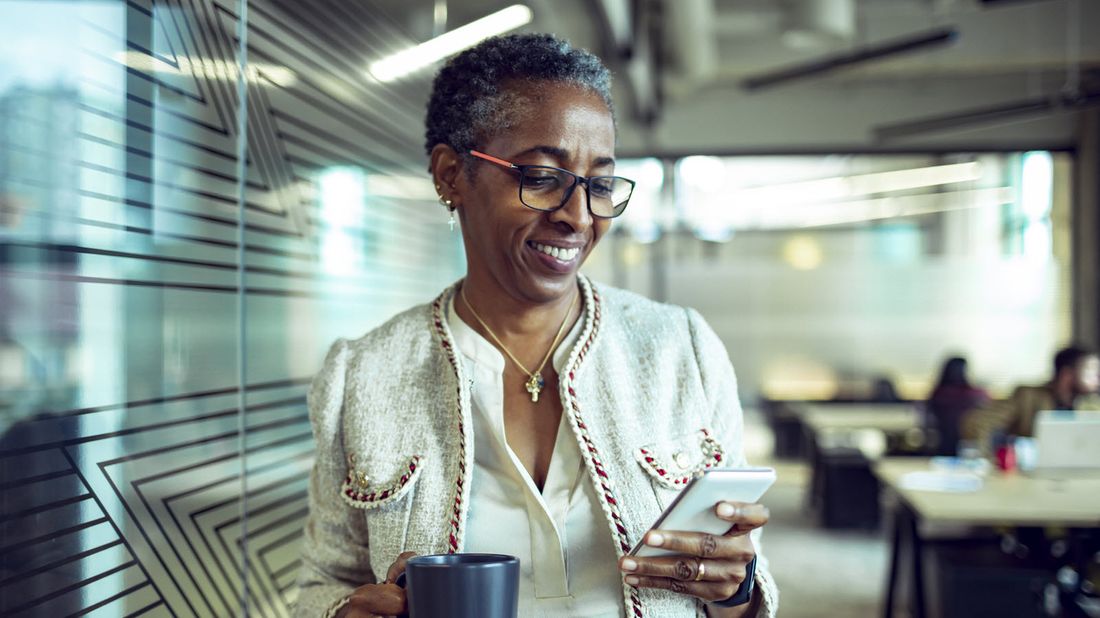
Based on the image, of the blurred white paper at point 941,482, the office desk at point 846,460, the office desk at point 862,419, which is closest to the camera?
the blurred white paper at point 941,482

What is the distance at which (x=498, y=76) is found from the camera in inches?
54.1

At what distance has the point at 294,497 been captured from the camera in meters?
2.31

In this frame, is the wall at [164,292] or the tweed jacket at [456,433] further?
the tweed jacket at [456,433]

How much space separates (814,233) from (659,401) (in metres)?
9.43

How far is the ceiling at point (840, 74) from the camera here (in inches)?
287

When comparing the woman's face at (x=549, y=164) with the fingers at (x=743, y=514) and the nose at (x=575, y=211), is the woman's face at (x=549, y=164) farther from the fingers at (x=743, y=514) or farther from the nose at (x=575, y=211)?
the fingers at (x=743, y=514)

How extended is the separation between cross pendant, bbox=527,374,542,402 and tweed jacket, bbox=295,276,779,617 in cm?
5

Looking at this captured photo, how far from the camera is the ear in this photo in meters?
1.45

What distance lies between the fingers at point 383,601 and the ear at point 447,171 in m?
0.58

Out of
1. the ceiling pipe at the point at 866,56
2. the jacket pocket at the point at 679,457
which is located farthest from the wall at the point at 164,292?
the ceiling pipe at the point at 866,56

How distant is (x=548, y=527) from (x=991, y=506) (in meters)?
3.70

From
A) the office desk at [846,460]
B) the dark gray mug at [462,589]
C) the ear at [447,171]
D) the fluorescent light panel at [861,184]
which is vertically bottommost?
the office desk at [846,460]

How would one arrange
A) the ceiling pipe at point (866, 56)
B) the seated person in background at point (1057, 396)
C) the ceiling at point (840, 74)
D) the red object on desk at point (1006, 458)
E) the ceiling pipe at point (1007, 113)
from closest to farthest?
1. the red object on desk at point (1006, 458)
2. the ceiling pipe at point (866, 56)
3. the seated person in background at point (1057, 396)
4. the ceiling pipe at point (1007, 113)
5. the ceiling at point (840, 74)

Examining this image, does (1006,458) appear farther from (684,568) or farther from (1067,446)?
(684,568)
